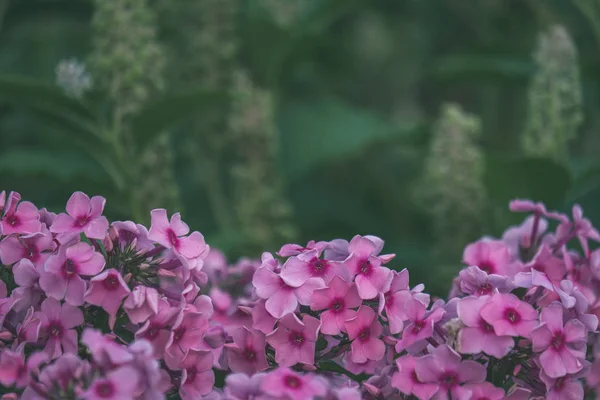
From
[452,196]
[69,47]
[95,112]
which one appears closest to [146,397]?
[95,112]

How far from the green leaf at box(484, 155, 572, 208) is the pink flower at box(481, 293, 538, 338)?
60cm

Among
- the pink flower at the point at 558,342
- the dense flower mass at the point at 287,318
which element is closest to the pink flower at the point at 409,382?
the dense flower mass at the point at 287,318

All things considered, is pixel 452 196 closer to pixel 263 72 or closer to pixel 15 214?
pixel 263 72

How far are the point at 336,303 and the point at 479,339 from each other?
0.13 m

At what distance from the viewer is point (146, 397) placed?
0.72 meters

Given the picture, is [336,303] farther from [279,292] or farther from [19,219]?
[19,219]

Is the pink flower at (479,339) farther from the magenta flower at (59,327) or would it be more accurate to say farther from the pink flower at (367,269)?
the magenta flower at (59,327)

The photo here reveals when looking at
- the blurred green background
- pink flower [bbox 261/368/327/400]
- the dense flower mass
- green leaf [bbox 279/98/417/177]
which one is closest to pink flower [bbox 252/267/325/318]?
the dense flower mass

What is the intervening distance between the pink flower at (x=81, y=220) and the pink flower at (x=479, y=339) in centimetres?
33

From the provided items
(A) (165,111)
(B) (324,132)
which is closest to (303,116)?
(B) (324,132)

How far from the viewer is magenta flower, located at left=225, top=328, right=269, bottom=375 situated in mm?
856

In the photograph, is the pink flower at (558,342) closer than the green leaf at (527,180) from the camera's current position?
Yes

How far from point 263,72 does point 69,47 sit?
→ 2.09ft

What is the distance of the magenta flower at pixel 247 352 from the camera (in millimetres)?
856
